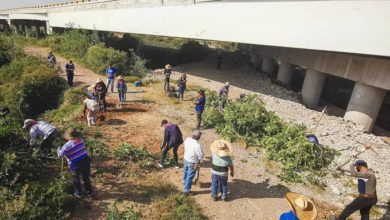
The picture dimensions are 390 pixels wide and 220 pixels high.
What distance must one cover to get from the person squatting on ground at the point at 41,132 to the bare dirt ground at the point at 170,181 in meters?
1.57

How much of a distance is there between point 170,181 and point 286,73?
20562mm

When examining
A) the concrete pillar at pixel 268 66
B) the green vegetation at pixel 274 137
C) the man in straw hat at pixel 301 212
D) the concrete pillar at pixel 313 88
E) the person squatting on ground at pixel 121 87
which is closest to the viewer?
the man in straw hat at pixel 301 212

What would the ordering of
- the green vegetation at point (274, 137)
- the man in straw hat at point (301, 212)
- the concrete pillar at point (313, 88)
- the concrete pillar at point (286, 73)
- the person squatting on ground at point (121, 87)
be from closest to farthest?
the man in straw hat at point (301, 212), the green vegetation at point (274, 137), the person squatting on ground at point (121, 87), the concrete pillar at point (313, 88), the concrete pillar at point (286, 73)

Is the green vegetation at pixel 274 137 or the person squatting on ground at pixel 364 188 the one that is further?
the green vegetation at pixel 274 137

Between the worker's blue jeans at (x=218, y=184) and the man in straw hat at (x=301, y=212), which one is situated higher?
the man in straw hat at (x=301, y=212)

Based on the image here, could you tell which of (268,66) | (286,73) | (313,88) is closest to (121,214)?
(313,88)

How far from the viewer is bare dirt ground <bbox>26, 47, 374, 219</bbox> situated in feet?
25.2

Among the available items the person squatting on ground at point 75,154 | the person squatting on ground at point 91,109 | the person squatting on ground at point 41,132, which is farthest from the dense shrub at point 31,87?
the person squatting on ground at point 75,154

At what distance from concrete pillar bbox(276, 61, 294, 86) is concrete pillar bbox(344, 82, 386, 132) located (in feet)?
31.0

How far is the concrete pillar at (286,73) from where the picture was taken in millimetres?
26078

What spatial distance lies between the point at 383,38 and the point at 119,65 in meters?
17.4

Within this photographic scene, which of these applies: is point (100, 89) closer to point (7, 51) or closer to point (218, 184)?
point (218, 184)

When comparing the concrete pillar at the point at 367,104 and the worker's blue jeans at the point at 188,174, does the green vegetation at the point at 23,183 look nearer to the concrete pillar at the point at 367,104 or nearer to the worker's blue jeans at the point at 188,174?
the worker's blue jeans at the point at 188,174

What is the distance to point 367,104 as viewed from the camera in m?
16.4
